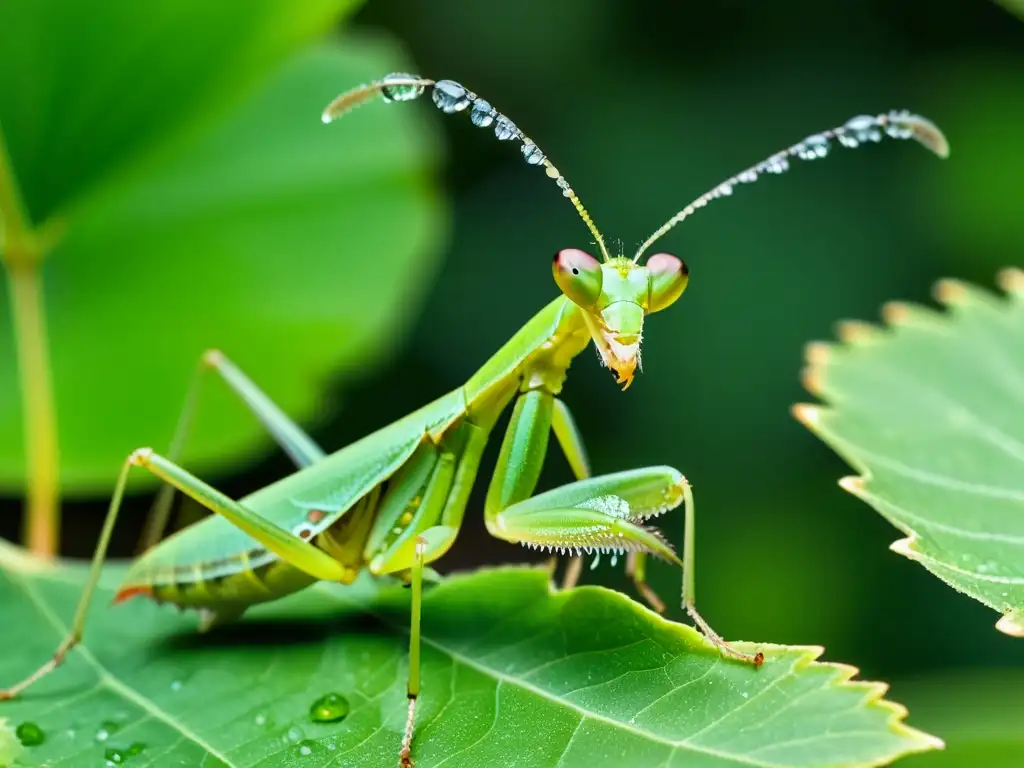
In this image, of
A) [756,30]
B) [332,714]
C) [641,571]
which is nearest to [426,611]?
[332,714]

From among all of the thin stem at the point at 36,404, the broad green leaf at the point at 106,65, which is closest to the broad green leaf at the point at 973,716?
the thin stem at the point at 36,404

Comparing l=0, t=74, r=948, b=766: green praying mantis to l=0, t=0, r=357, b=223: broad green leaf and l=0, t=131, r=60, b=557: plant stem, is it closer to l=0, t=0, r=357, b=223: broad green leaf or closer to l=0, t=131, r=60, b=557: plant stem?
l=0, t=131, r=60, b=557: plant stem

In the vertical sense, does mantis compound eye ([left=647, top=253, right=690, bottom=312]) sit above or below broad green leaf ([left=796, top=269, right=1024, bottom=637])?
above

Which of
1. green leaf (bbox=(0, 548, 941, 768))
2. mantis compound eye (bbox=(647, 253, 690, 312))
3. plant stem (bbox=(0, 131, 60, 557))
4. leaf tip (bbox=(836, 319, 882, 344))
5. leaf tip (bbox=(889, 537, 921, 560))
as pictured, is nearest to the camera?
green leaf (bbox=(0, 548, 941, 768))

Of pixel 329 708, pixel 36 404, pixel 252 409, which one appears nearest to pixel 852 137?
pixel 329 708

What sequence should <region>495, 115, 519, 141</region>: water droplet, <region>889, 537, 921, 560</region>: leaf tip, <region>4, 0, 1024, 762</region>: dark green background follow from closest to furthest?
1. <region>889, 537, 921, 560</region>: leaf tip
2. <region>495, 115, 519, 141</region>: water droplet
3. <region>4, 0, 1024, 762</region>: dark green background

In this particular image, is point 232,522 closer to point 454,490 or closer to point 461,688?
point 454,490

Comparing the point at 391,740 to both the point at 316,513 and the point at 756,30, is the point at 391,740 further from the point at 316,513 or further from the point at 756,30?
the point at 756,30

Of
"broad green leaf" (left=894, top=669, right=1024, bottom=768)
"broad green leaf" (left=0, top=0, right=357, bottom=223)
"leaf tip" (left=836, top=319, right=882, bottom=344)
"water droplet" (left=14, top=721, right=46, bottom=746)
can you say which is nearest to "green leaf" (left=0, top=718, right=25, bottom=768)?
"water droplet" (left=14, top=721, right=46, bottom=746)
